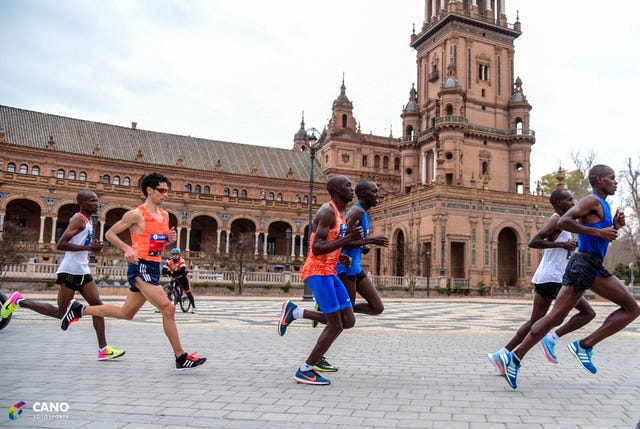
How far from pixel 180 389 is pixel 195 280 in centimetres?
2837

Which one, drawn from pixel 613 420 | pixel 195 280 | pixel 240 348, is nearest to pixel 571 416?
pixel 613 420

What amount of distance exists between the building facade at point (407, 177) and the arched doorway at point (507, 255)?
10 cm

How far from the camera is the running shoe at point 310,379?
18.4 ft

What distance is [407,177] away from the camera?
57.7m

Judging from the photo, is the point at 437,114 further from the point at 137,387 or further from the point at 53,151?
the point at 137,387

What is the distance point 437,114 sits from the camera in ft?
175

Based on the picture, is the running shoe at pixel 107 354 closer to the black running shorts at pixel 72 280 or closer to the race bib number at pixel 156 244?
the black running shorts at pixel 72 280

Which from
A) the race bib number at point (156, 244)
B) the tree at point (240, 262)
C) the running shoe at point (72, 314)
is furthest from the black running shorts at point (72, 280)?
the tree at point (240, 262)

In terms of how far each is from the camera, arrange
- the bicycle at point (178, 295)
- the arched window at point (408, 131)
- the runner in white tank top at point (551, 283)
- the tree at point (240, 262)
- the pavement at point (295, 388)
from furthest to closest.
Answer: the arched window at point (408, 131)
the tree at point (240, 262)
the bicycle at point (178, 295)
the runner in white tank top at point (551, 283)
the pavement at point (295, 388)

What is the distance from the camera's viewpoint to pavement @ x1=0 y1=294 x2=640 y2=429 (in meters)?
4.21

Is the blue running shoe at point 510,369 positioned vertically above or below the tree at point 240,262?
below

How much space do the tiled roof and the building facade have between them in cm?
18

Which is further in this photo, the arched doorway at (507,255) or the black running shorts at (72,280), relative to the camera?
the arched doorway at (507,255)

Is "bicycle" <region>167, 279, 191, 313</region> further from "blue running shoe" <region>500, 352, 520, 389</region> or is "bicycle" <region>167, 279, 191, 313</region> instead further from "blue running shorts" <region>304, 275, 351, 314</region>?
"blue running shoe" <region>500, 352, 520, 389</region>
